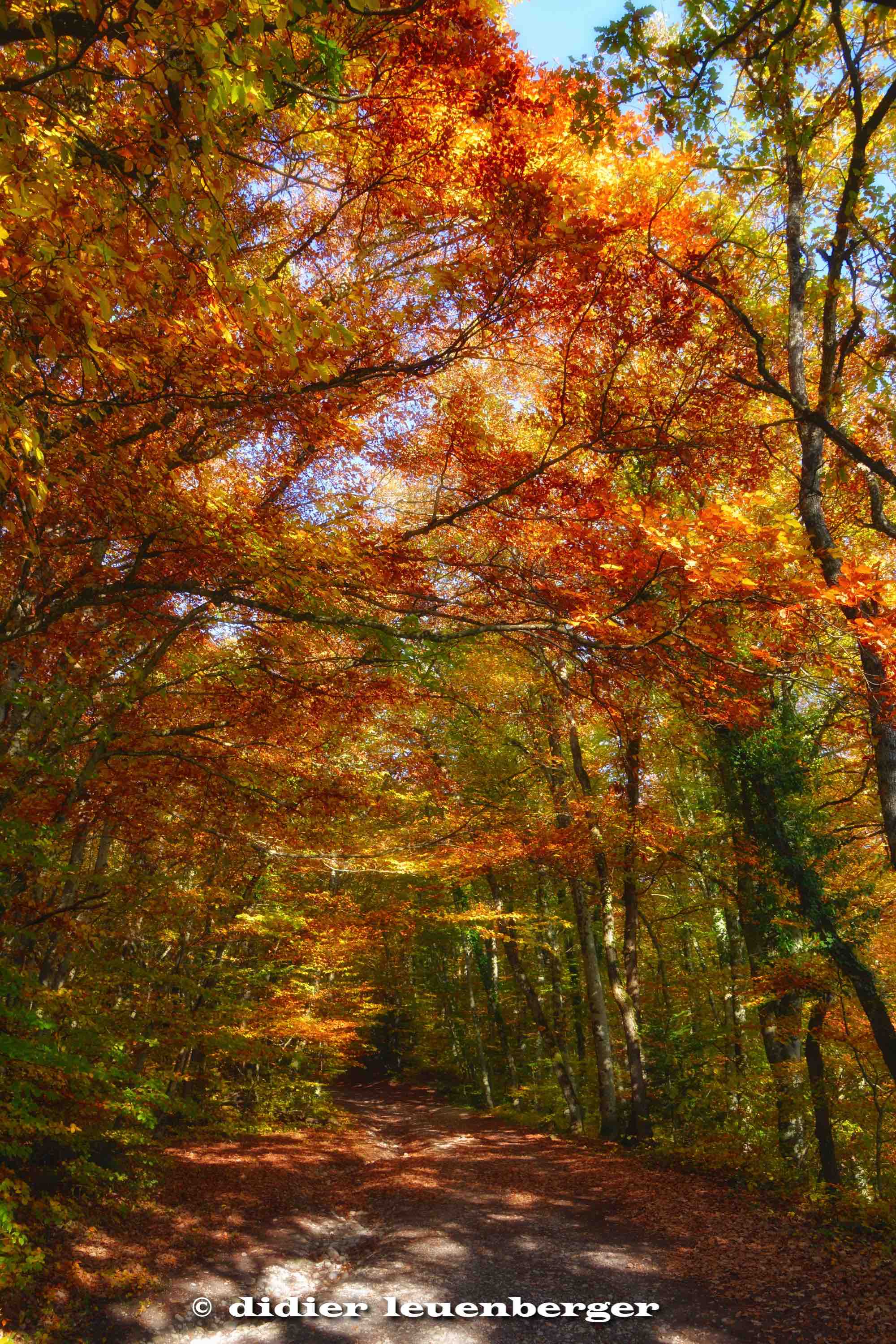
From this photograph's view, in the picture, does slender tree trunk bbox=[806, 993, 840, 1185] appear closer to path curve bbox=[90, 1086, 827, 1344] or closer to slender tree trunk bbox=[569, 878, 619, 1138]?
path curve bbox=[90, 1086, 827, 1344]

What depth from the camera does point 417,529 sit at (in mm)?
6594

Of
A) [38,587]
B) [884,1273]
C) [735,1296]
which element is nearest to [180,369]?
[38,587]

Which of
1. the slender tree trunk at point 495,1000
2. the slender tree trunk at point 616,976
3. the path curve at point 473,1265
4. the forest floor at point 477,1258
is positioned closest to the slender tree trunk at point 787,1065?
the forest floor at point 477,1258

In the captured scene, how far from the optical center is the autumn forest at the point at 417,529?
3777 mm

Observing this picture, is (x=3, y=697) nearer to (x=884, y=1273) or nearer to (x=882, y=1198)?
(x=884, y=1273)

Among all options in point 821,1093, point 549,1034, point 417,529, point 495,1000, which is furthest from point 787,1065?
point 495,1000

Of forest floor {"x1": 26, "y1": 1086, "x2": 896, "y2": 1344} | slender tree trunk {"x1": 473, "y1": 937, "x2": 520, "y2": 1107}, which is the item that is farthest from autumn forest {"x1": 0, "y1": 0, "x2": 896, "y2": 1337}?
slender tree trunk {"x1": 473, "y1": 937, "x2": 520, "y2": 1107}

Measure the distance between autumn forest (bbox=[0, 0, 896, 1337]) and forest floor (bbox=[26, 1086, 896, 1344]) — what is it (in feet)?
2.65

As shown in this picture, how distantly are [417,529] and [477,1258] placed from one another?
23.3 ft

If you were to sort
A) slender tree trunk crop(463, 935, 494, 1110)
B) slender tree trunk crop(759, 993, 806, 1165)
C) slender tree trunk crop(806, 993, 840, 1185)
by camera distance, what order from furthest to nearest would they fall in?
slender tree trunk crop(463, 935, 494, 1110)
slender tree trunk crop(759, 993, 806, 1165)
slender tree trunk crop(806, 993, 840, 1185)

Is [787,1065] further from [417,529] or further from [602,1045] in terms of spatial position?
[417,529]

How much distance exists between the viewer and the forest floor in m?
5.43

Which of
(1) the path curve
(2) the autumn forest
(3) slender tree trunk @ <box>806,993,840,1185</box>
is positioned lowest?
(1) the path curve

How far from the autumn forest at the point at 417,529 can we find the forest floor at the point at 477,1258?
0.81 meters
